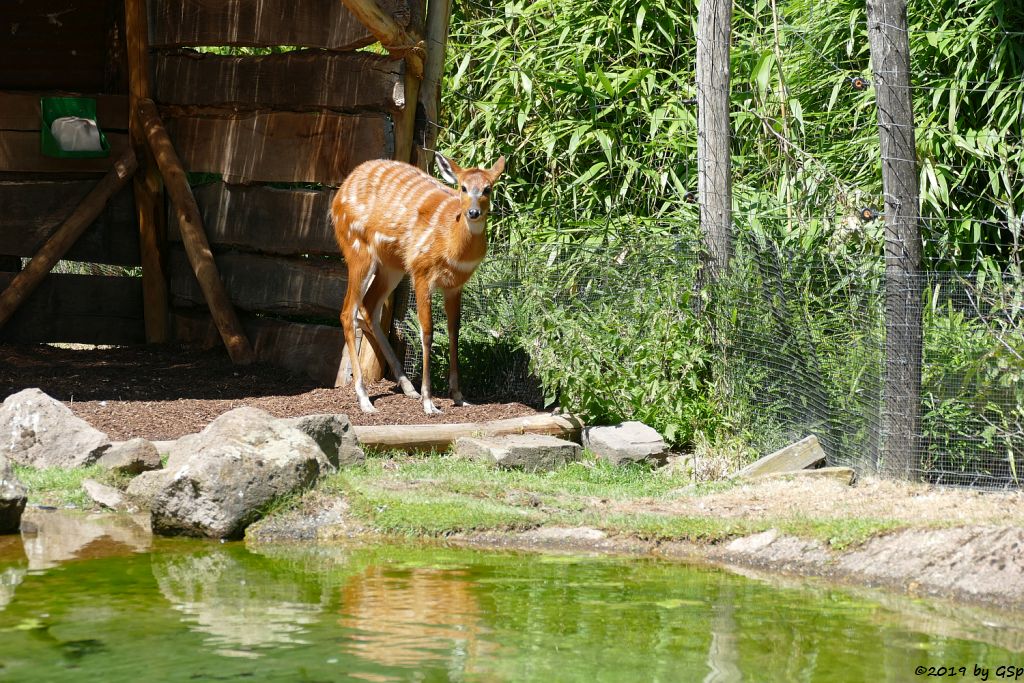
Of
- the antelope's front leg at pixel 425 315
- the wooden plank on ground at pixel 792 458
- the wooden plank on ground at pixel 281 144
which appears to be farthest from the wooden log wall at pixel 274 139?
the wooden plank on ground at pixel 792 458

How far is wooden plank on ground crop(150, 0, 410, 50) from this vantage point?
8.21 meters

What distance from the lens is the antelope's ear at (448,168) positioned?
739cm

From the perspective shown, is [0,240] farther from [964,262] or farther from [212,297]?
[964,262]

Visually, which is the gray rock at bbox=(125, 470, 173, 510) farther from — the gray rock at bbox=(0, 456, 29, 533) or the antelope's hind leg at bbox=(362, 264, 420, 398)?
the antelope's hind leg at bbox=(362, 264, 420, 398)

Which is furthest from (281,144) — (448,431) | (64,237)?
(448,431)

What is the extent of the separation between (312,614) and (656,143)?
18.4 feet

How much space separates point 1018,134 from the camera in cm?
816

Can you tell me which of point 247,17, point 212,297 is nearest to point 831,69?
point 247,17

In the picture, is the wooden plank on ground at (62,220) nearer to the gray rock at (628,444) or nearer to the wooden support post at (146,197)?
the wooden support post at (146,197)

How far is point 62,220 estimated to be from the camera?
9.41m

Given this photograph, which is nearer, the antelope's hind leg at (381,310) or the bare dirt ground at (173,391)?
the bare dirt ground at (173,391)

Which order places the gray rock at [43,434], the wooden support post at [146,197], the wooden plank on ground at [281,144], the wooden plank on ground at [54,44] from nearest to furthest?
the gray rock at [43,434]
the wooden plank on ground at [281,144]
the wooden support post at [146,197]
the wooden plank on ground at [54,44]

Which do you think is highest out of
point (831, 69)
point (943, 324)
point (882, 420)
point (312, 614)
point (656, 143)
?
point (831, 69)

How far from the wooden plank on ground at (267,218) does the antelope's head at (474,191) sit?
1499mm
